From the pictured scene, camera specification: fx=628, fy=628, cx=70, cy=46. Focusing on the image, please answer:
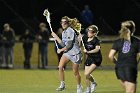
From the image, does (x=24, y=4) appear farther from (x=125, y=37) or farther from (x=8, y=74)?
(x=125, y=37)

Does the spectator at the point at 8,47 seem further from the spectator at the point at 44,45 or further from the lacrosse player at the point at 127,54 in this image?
the lacrosse player at the point at 127,54

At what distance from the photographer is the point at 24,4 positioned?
3219cm

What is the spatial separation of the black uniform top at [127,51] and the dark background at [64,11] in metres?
20.4

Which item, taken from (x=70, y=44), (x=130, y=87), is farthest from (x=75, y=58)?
(x=130, y=87)

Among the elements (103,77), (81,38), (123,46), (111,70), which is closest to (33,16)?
(111,70)

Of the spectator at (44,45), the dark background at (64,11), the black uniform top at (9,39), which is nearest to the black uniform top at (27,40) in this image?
the spectator at (44,45)

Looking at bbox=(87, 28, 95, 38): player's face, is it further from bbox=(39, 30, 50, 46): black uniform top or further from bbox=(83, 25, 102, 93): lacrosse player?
bbox=(39, 30, 50, 46): black uniform top

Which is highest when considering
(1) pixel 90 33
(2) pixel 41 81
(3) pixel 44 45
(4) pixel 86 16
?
(4) pixel 86 16

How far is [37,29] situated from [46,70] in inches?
269

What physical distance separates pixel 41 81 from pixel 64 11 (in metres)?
12.9

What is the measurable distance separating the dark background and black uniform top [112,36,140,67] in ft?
67.0

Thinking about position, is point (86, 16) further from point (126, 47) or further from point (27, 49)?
→ point (126, 47)

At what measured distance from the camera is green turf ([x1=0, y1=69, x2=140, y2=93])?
17250 millimetres

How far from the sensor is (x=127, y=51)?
38.1ft
